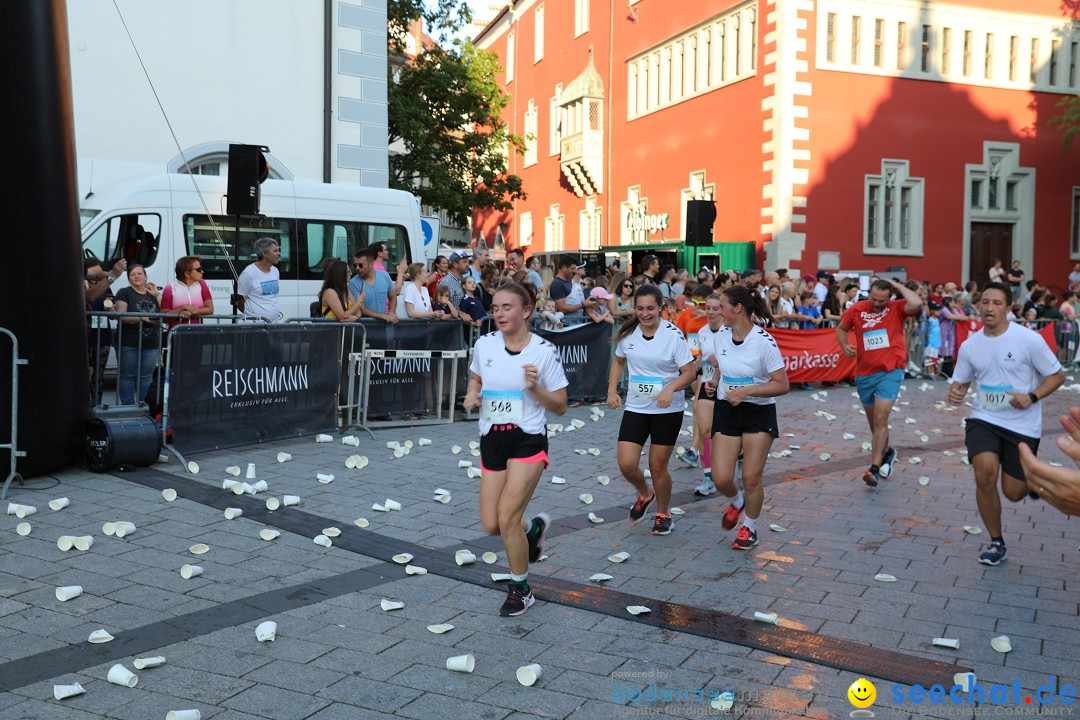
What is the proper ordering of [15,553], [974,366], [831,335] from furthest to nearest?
[831,335] < [974,366] < [15,553]

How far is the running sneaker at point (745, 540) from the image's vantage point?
23.1 feet

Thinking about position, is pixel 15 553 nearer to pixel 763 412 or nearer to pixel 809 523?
pixel 763 412

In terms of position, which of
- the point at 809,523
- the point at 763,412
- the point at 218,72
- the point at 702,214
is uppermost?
the point at 218,72

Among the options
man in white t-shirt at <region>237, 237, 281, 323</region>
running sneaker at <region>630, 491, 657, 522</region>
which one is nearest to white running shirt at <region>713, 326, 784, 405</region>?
running sneaker at <region>630, 491, 657, 522</region>

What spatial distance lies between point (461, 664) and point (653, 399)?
3.33 m

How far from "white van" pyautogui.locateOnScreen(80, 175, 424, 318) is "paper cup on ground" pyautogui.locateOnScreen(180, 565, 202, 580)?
812 cm

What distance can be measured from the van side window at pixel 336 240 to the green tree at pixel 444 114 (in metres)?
16.0

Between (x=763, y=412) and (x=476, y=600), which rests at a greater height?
(x=763, y=412)

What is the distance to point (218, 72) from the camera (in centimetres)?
1927

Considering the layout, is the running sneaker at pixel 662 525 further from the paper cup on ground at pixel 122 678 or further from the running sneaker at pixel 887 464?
the paper cup on ground at pixel 122 678

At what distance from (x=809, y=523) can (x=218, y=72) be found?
1536cm

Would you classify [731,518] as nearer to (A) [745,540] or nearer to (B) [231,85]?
(A) [745,540]

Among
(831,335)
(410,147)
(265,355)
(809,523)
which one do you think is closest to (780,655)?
(809,523)

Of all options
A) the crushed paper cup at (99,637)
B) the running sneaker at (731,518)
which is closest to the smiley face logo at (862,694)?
the running sneaker at (731,518)
